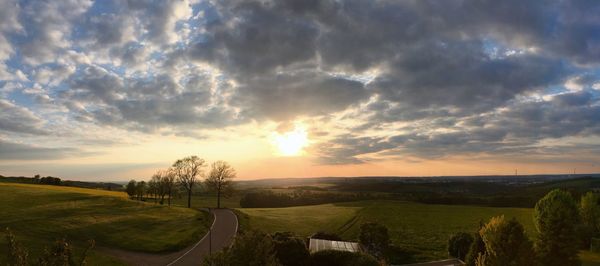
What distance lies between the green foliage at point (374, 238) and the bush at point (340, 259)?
74.6 ft

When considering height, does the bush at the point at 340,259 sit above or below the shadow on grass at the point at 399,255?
above

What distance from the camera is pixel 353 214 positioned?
336 feet

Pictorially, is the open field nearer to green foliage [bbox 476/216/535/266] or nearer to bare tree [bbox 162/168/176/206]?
bare tree [bbox 162/168/176/206]

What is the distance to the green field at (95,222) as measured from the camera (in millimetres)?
52969

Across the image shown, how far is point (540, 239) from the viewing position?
52.2 meters

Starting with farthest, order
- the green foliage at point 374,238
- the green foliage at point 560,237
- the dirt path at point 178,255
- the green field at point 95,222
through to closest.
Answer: the green foliage at point 374,238
the green field at point 95,222
the dirt path at point 178,255
the green foliage at point 560,237

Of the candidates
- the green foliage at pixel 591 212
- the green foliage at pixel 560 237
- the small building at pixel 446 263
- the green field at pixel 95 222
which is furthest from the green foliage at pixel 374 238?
the green foliage at pixel 591 212

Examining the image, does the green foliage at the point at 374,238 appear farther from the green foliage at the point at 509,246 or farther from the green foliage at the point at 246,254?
the green foliage at the point at 246,254

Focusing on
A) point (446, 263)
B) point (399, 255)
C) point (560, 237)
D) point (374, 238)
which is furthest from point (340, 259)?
point (399, 255)

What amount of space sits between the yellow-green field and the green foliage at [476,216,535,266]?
85.2 ft

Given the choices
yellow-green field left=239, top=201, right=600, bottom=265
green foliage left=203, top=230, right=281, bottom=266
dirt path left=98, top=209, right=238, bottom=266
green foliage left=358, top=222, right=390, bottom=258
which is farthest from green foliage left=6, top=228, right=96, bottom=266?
yellow-green field left=239, top=201, right=600, bottom=265

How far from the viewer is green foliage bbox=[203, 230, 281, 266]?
58.9 feet

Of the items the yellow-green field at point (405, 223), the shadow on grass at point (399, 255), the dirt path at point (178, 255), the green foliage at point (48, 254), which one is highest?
the green foliage at point (48, 254)

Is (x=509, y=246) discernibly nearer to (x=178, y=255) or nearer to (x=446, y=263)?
(x=446, y=263)
